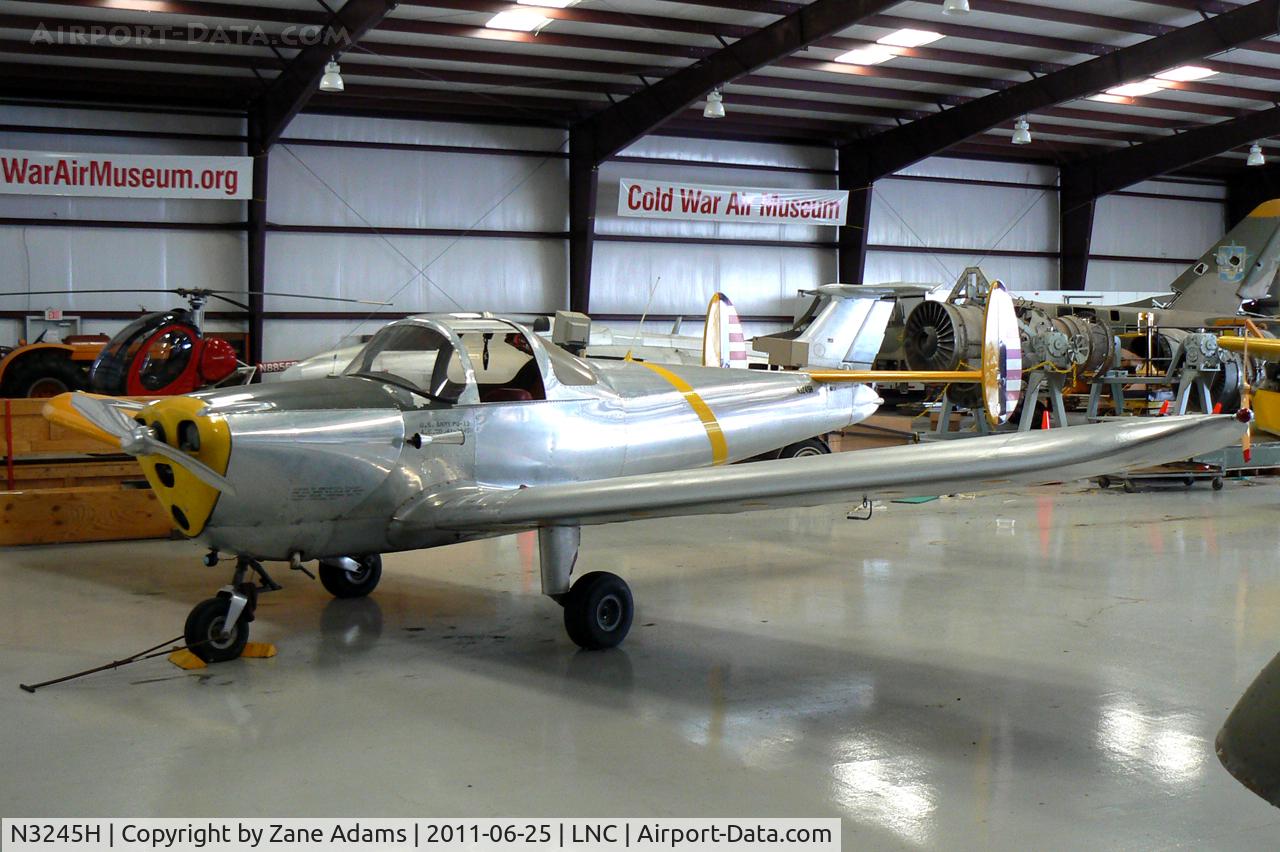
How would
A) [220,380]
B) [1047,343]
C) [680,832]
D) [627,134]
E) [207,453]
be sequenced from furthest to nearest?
[627,134], [1047,343], [220,380], [207,453], [680,832]

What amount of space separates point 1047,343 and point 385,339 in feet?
32.5

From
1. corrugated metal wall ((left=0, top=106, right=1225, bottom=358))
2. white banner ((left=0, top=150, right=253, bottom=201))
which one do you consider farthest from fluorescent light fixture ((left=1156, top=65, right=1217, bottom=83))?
white banner ((left=0, top=150, right=253, bottom=201))

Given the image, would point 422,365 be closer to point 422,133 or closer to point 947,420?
point 947,420

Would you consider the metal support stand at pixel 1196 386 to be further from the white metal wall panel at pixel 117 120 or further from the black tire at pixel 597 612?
the white metal wall panel at pixel 117 120

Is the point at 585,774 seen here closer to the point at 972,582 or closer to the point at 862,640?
the point at 862,640

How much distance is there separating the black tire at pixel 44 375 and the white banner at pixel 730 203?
33.2 ft

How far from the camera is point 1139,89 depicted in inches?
810

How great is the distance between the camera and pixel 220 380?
11.5 m

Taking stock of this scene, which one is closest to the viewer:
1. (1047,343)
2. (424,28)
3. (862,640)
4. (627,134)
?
(862,640)

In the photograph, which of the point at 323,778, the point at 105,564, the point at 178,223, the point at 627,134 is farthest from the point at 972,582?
the point at 178,223

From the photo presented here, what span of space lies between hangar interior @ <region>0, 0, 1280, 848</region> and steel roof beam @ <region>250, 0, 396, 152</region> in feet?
0.27

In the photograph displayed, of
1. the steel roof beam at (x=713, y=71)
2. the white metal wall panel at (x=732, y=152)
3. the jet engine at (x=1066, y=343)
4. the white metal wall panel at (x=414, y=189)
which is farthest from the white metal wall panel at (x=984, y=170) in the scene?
the jet engine at (x=1066, y=343)

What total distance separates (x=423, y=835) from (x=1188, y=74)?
20270 millimetres

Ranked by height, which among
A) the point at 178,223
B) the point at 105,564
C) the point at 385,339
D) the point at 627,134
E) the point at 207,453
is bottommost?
the point at 105,564
